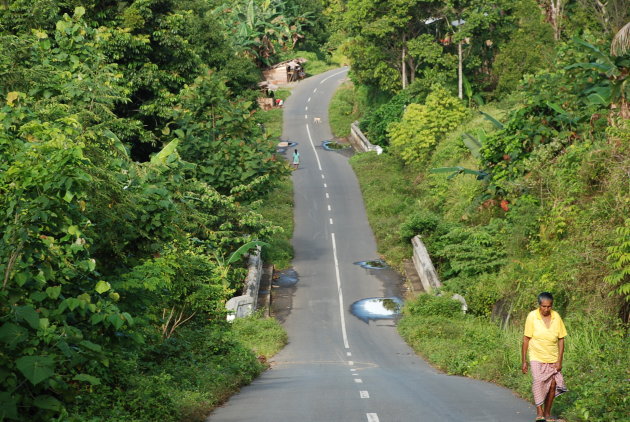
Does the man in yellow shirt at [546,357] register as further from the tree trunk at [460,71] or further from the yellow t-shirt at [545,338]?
the tree trunk at [460,71]

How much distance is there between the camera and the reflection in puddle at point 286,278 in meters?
35.5

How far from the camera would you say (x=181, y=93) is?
33062 mm

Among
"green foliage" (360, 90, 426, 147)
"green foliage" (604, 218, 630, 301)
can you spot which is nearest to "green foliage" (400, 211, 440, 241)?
"green foliage" (360, 90, 426, 147)

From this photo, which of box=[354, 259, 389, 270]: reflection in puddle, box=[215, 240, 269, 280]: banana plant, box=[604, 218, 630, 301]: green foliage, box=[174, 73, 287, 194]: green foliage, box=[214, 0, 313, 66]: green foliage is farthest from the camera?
box=[214, 0, 313, 66]: green foliage

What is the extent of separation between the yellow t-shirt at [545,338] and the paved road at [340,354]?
3.39 feet

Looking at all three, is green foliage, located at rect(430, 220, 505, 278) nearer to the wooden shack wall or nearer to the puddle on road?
the puddle on road

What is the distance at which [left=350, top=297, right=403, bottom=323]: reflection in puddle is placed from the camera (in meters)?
30.6

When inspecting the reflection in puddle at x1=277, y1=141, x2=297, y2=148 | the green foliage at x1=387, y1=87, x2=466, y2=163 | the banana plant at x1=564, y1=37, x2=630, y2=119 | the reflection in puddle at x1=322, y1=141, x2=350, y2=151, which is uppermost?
the banana plant at x1=564, y1=37, x2=630, y2=119

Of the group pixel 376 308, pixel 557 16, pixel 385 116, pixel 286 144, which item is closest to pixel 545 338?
pixel 376 308

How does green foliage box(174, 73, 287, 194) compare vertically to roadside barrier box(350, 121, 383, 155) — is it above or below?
above

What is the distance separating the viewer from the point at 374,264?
1494 inches

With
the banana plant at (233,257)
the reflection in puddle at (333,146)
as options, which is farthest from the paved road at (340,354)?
the banana plant at (233,257)

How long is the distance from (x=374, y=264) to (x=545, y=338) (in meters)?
26.8

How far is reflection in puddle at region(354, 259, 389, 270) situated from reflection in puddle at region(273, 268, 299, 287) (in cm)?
301
